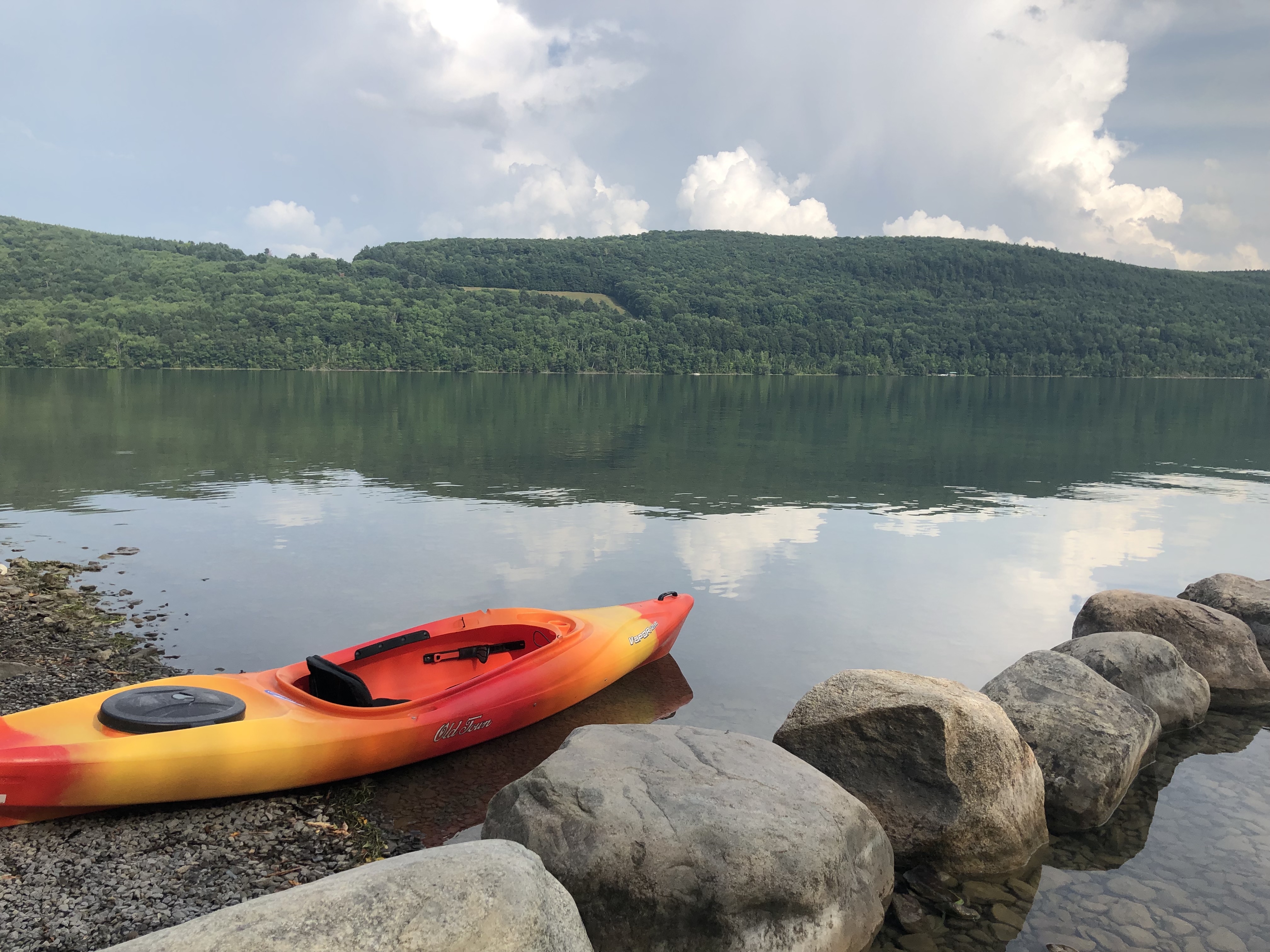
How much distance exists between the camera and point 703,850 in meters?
4.91

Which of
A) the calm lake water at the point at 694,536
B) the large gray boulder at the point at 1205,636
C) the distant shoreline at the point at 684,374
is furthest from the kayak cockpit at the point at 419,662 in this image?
the distant shoreline at the point at 684,374

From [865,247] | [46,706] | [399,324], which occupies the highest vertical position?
[865,247]

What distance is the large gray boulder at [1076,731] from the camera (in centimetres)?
702

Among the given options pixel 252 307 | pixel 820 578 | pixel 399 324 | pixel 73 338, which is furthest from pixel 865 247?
pixel 820 578

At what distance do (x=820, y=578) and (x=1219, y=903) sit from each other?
844cm

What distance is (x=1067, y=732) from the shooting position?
7.30 metres

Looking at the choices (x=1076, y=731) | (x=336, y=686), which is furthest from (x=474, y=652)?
(x=1076, y=731)

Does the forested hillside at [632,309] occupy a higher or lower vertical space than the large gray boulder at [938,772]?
higher

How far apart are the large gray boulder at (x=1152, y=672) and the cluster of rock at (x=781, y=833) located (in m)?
0.75

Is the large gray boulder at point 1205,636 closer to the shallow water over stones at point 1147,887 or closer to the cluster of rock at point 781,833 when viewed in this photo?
the shallow water over stones at point 1147,887

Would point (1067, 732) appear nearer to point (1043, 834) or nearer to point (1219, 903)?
point (1043, 834)

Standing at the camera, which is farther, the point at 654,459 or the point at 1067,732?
the point at 654,459

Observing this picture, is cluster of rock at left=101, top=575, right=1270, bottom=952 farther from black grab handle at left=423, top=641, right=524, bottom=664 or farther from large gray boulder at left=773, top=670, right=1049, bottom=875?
black grab handle at left=423, top=641, right=524, bottom=664

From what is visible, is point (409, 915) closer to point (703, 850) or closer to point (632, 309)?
point (703, 850)
